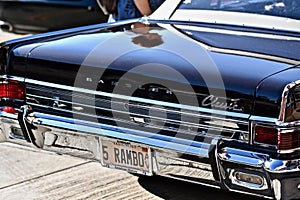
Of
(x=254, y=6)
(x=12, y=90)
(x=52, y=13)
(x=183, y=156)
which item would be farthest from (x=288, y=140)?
(x=52, y=13)

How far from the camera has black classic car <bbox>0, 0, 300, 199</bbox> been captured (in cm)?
347

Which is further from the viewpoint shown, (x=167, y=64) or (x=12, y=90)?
(x=12, y=90)

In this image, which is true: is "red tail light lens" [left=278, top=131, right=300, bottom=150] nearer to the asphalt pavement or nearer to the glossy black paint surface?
the glossy black paint surface

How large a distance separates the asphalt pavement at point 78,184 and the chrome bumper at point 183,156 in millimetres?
240

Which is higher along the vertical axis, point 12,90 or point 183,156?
point 12,90

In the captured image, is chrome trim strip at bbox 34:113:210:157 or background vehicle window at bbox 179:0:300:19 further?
background vehicle window at bbox 179:0:300:19

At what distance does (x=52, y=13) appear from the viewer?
9.43 m

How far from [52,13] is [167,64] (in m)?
5.92

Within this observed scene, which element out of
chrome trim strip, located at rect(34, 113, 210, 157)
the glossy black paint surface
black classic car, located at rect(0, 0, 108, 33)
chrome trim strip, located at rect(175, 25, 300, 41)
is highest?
chrome trim strip, located at rect(175, 25, 300, 41)

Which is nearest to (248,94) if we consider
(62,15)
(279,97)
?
(279,97)

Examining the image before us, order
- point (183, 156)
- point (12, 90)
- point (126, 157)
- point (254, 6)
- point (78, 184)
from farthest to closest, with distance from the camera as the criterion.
→ point (78, 184) → point (254, 6) → point (12, 90) → point (126, 157) → point (183, 156)

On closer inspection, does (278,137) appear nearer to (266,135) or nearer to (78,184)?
(266,135)

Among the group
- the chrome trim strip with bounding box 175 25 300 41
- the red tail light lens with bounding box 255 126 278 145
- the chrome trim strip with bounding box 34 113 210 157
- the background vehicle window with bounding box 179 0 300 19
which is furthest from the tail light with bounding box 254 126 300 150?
the background vehicle window with bounding box 179 0 300 19

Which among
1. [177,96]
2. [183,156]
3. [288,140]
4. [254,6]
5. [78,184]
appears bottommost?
[78,184]
